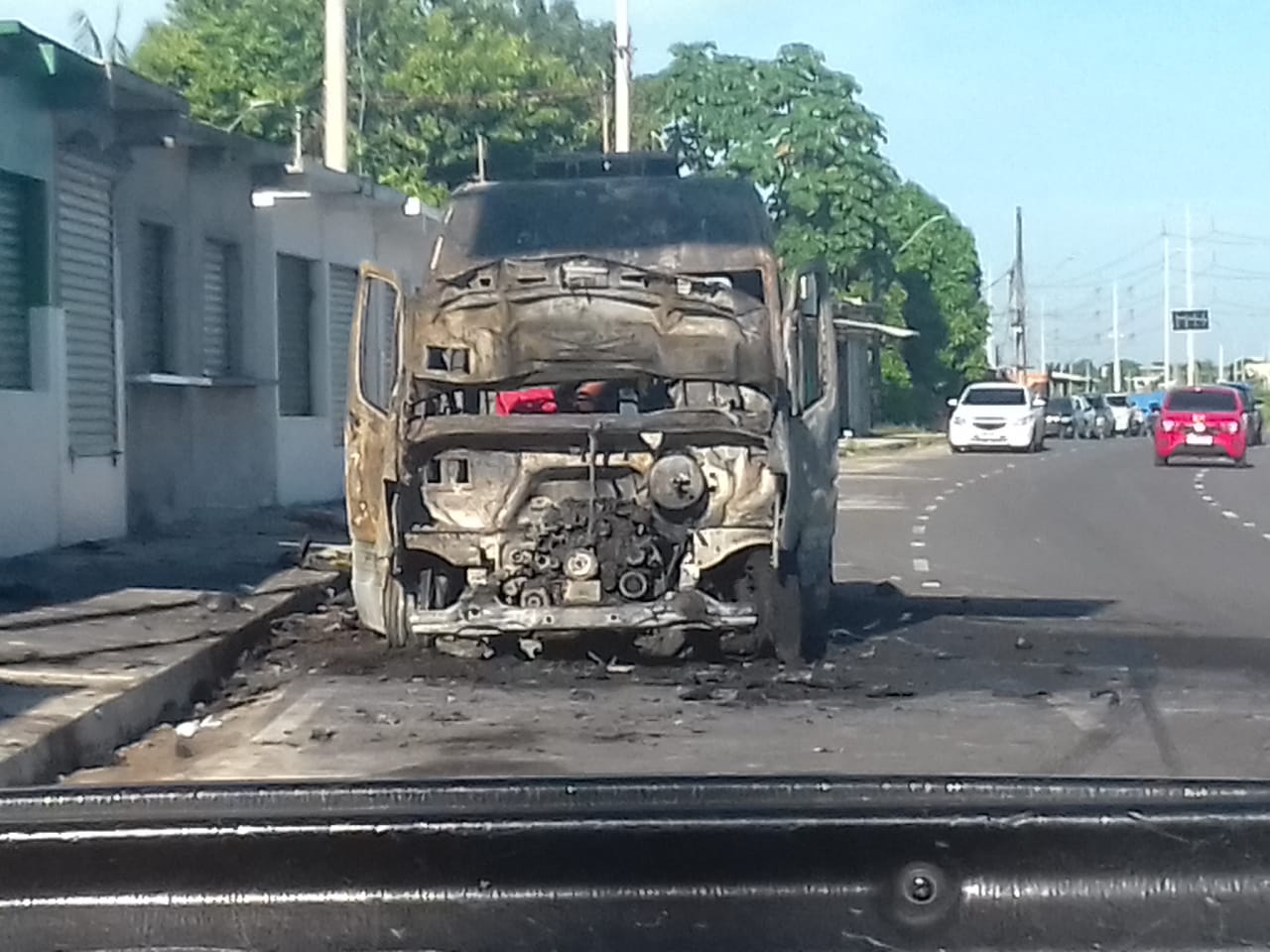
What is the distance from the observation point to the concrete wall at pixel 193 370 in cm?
2167

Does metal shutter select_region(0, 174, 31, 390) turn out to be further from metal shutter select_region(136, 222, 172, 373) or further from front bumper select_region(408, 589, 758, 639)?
front bumper select_region(408, 589, 758, 639)

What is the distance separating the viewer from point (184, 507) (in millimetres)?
22969

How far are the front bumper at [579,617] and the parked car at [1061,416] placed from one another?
5689cm

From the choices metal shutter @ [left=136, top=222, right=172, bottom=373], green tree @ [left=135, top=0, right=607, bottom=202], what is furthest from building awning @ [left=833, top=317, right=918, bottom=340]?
metal shutter @ [left=136, top=222, right=172, bottom=373]

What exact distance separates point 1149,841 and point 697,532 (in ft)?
31.9

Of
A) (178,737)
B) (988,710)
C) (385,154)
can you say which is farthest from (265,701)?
(385,154)

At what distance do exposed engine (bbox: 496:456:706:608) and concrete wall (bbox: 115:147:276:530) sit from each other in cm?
982

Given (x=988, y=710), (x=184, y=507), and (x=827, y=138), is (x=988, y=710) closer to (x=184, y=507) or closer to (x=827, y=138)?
(x=184, y=507)

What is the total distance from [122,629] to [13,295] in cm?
585

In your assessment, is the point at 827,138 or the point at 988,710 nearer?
the point at 988,710

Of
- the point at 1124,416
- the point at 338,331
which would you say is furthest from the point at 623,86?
the point at 1124,416

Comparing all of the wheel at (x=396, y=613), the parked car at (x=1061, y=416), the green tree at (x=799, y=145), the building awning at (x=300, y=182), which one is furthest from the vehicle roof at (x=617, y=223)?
the parked car at (x=1061, y=416)

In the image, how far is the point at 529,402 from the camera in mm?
15273

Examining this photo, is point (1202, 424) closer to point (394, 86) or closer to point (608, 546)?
point (394, 86)
